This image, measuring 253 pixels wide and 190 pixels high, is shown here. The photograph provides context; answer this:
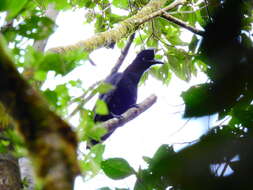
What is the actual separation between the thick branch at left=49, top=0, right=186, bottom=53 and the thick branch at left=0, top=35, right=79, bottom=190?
1.94 meters

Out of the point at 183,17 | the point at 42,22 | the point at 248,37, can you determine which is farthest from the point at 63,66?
the point at 183,17

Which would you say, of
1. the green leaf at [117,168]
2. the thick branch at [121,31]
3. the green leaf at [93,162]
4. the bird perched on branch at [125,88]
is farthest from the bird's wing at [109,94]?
the green leaf at [117,168]

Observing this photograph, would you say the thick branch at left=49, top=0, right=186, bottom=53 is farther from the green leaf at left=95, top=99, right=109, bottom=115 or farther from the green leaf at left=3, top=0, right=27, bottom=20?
the green leaf at left=3, top=0, right=27, bottom=20

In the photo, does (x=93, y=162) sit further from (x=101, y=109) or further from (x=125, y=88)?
(x=125, y=88)

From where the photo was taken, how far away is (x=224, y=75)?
0.68m

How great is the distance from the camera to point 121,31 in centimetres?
354

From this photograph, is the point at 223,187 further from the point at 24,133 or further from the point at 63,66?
the point at 63,66

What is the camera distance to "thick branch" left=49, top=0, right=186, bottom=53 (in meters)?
2.93

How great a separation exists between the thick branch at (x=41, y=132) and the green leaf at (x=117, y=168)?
73 centimetres

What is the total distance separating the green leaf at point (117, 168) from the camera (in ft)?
4.33

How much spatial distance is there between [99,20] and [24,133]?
13.6 ft

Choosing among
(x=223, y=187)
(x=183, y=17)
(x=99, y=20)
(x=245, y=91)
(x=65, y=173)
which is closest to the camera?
(x=65, y=173)

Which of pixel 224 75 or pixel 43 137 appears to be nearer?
pixel 43 137

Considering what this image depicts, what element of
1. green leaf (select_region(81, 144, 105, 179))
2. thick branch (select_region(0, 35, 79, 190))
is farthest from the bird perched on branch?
thick branch (select_region(0, 35, 79, 190))
